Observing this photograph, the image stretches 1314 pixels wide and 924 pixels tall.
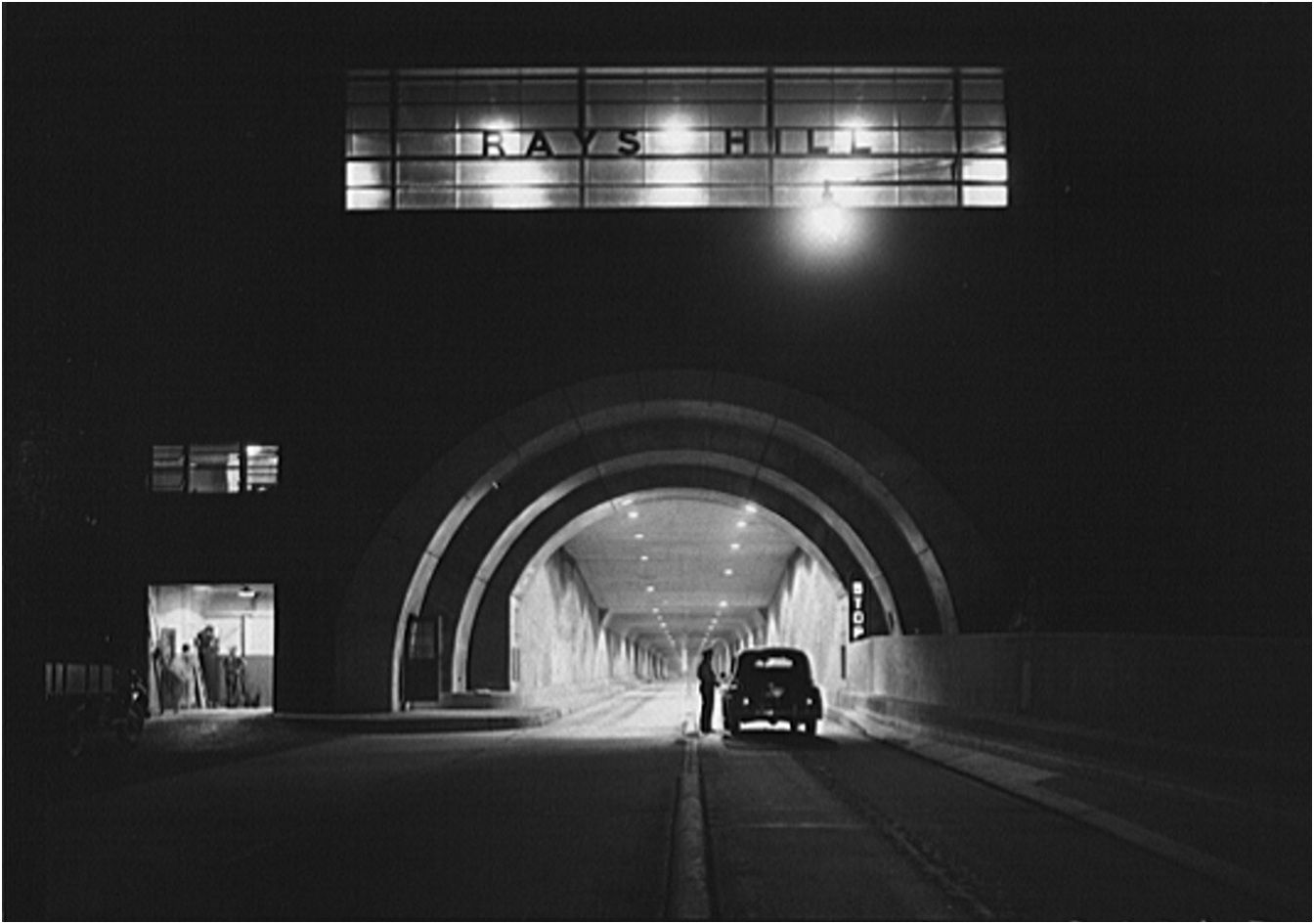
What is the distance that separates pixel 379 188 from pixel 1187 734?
25452 mm

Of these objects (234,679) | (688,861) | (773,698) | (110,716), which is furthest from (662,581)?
(688,861)

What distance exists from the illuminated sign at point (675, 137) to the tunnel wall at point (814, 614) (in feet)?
54.1

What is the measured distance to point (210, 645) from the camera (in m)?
41.6

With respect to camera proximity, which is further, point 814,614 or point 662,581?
point 662,581

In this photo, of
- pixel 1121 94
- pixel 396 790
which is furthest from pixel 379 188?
pixel 396 790

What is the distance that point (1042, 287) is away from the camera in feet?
116

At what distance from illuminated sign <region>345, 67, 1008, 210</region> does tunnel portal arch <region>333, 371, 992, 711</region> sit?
5.50 metres

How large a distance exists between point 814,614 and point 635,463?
67.3ft

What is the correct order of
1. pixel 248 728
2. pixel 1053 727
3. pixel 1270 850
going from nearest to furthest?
pixel 1270 850, pixel 1053 727, pixel 248 728

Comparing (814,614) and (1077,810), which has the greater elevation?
(814,614)

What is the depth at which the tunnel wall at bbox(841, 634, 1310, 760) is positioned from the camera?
15.9 m

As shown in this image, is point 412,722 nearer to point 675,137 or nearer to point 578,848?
point 675,137

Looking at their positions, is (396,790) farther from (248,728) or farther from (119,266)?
(119,266)

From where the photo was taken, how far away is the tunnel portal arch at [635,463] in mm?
35781
